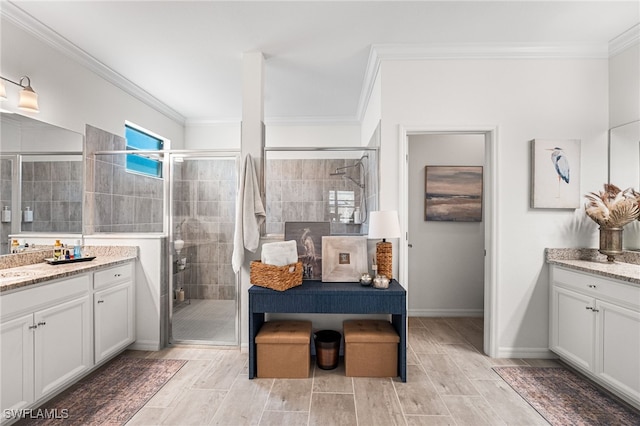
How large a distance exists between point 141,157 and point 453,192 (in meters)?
3.98

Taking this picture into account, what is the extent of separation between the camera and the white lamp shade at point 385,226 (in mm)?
2504

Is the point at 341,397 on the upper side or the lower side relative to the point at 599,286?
lower

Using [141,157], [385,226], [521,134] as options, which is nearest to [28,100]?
[141,157]

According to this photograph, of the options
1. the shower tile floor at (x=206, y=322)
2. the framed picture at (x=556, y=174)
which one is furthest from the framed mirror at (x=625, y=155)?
the shower tile floor at (x=206, y=322)

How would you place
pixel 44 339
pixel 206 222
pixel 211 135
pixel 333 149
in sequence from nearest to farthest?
pixel 44 339
pixel 333 149
pixel 206 222
pixel 211 135

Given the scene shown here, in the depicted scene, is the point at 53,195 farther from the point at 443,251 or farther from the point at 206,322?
the point at 443,251

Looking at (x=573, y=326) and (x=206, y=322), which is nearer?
(x=573, y=326)

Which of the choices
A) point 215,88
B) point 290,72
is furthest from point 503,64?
point 215,88

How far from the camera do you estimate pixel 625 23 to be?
2.50 m

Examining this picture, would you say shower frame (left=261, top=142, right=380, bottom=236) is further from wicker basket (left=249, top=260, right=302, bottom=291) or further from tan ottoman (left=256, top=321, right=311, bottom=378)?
tan ottoman (left=256, top=321, right=311, bottom=378)

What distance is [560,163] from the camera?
110 inches

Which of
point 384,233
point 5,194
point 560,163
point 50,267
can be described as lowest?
point 50,267

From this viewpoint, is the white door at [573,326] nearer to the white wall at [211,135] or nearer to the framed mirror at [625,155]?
the framed mirror at [625,155]

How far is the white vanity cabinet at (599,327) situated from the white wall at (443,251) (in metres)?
1.27
